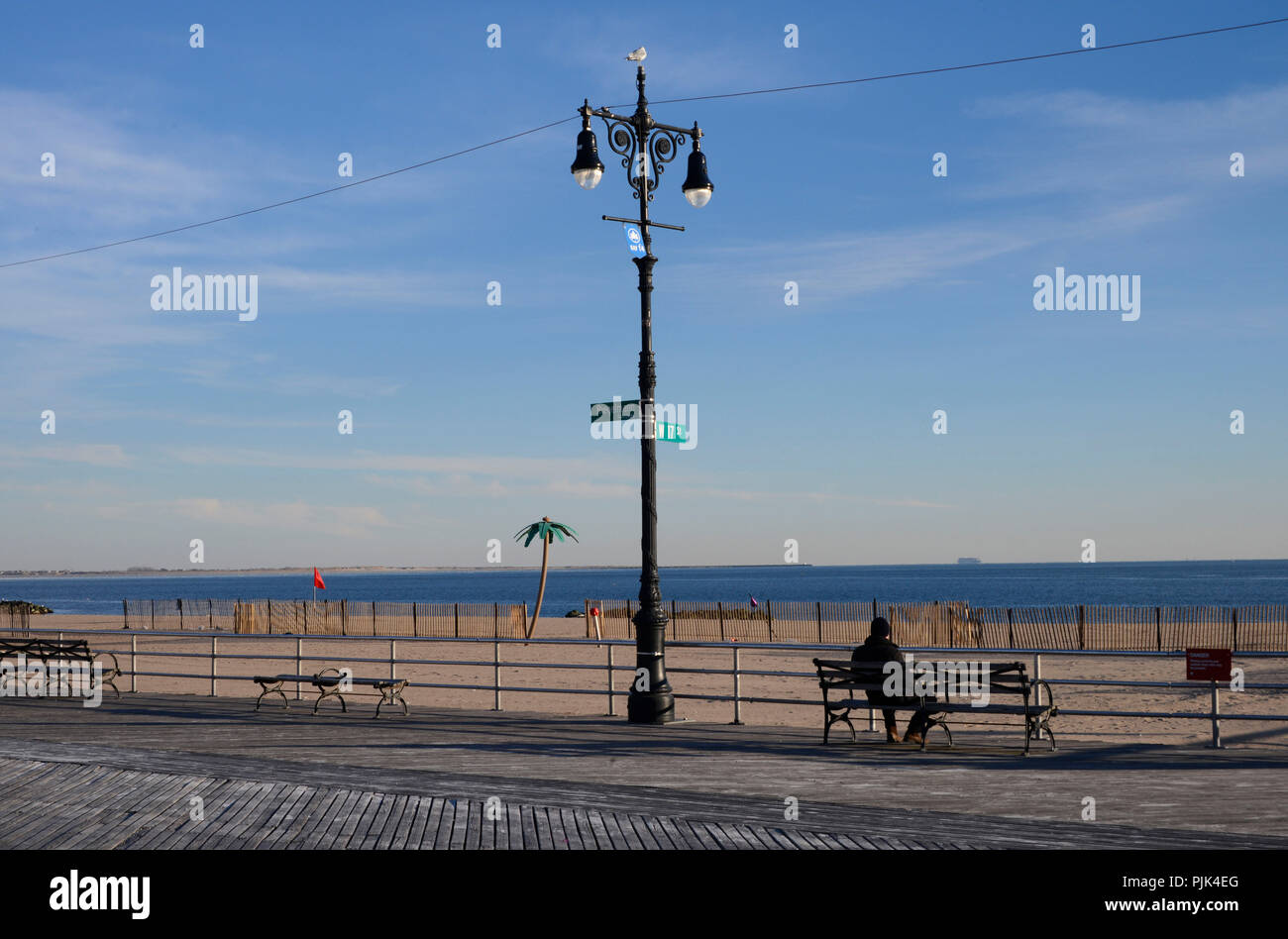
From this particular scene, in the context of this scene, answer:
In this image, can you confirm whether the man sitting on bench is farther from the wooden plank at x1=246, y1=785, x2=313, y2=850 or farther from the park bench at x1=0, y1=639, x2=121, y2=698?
the park bench at x1=0, y1=639, x2=121, y2=698

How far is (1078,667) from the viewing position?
123 feet

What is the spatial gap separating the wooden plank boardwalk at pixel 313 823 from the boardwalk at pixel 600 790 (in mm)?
28

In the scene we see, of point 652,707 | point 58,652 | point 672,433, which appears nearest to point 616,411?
point 672,433

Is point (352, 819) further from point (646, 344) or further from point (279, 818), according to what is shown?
point (646, 344)

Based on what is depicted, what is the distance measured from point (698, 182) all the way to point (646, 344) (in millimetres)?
2140

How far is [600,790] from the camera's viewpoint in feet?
30.9

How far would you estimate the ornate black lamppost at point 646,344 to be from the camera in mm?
13851

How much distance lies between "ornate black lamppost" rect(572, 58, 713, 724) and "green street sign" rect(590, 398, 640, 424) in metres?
0.10

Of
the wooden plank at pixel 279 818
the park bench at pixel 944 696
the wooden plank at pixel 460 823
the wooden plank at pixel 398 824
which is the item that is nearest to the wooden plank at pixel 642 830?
the wooden plank at pixel 460 823

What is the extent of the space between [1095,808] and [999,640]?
38399 mm

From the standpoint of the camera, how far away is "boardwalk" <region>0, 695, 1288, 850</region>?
25.2ft

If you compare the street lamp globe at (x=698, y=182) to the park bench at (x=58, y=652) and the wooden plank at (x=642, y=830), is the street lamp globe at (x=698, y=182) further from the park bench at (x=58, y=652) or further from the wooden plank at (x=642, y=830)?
the park bench at (x=58, y=652)
